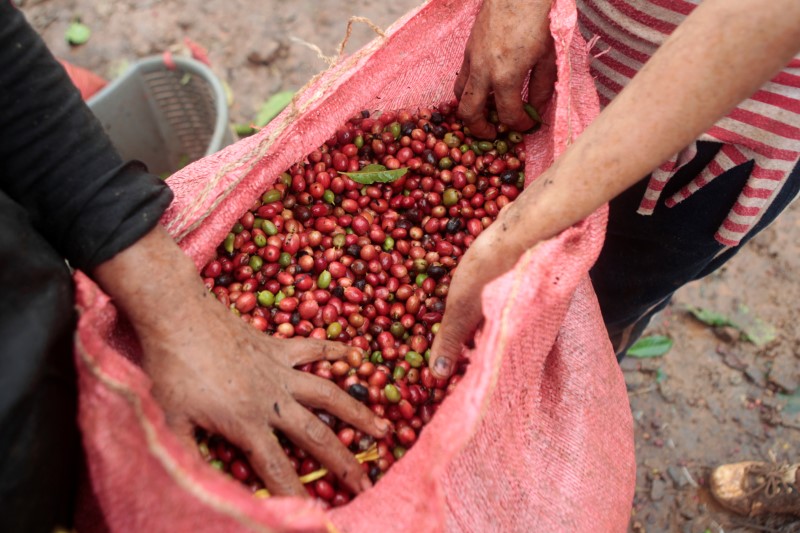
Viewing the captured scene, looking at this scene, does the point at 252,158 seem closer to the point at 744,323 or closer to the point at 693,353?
the point at 693,353

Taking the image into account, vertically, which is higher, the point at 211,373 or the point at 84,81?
the point at 211,373

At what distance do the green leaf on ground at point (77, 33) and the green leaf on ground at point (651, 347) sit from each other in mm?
4478

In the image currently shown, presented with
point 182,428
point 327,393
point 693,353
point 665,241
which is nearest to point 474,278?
point 327,393

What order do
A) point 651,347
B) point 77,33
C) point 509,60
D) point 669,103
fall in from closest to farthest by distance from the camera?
point 669,103 < point 509,60 < point 651,347 < point 77,33

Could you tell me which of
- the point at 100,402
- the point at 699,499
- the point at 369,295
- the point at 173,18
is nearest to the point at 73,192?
the point at 100,402

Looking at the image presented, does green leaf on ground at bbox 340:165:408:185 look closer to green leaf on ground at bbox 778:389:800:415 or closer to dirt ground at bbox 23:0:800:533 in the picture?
dirt ground at bbox 23:0:800:533

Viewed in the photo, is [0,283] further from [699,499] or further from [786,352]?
[786,352]

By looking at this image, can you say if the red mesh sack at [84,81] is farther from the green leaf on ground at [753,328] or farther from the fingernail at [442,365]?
the green leaf on ground at [753,328]

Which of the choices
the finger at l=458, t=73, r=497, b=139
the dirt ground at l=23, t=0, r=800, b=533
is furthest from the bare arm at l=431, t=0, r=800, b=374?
the dirt ground at l=23, t=0, r=800, b=533

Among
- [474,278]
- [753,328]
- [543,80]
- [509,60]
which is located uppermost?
[509,60]

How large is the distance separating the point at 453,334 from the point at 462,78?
3.21 feet

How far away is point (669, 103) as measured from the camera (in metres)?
1.19

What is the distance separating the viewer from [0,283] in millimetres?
1062

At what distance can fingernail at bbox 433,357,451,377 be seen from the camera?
62.7 inches
